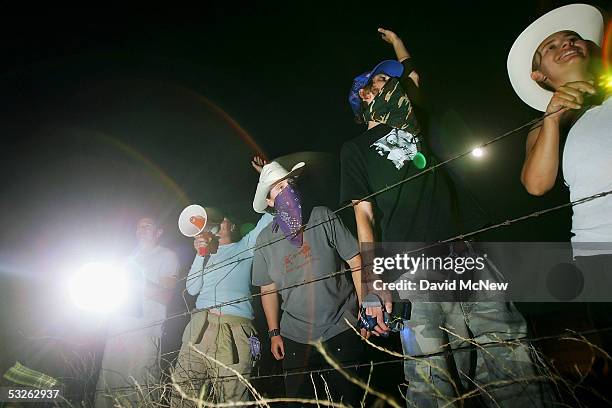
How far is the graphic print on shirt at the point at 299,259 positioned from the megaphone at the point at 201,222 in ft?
4.86

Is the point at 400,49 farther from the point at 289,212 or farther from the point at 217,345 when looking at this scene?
the point at 217,345

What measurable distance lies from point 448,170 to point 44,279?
680 cm

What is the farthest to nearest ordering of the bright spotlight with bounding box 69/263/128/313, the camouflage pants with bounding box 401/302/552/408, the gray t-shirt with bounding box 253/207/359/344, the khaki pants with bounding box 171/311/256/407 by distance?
1. the bright spotlight with bounding box 69/263/128/313
2. the khaki pants with bounding box 171/311/256/407
3. the gray t-shirt with bounding box 253/207/359/344
4. the camouflage pants with bounding box 401/302/552/408

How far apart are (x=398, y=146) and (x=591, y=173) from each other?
87cm

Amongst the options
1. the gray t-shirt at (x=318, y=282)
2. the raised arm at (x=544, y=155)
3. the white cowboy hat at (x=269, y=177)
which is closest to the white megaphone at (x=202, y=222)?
the white cowboy hat at (x=269, y=177)

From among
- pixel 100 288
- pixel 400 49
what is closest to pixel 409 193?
pixel 400 49

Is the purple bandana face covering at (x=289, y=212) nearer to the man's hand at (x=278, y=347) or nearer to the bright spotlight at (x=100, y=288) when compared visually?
the man's hand at (x=278, y=347)

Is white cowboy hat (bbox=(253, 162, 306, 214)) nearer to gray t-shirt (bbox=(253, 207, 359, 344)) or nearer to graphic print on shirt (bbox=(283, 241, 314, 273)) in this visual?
gray t-shirt (bbox=(253, 207, 359, 344))

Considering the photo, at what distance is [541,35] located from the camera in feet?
6.01

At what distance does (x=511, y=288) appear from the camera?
181cm

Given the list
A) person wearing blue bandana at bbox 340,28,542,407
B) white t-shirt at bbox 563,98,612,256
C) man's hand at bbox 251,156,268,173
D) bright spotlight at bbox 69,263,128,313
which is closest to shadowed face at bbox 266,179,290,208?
man's hand at bbox 251,156,268,173

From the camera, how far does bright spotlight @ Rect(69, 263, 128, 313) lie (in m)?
3.91

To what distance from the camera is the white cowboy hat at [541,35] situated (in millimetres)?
1768

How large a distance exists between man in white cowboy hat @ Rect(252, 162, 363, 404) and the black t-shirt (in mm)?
326
